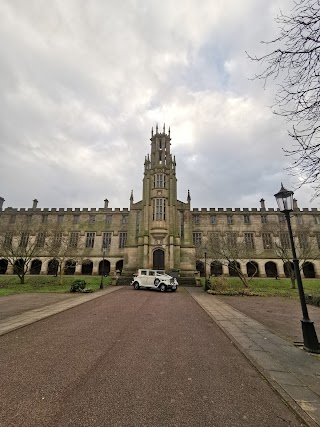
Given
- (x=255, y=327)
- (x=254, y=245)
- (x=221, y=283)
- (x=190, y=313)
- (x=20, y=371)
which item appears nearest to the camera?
(x=20, y=371)

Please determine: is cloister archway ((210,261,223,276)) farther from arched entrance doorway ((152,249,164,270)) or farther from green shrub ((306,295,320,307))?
green shrub ((306,295,320,307))

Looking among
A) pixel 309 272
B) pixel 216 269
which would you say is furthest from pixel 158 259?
pixel 309 272

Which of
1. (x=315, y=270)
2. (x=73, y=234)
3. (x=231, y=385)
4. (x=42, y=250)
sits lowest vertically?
(x=231, y=385)

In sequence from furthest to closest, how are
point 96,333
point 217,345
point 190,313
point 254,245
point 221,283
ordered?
point 254,245 → point 221,283 → point 190,313 → point 96,333 → point 217,345

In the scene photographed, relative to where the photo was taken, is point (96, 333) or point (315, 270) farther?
point (315, 270)

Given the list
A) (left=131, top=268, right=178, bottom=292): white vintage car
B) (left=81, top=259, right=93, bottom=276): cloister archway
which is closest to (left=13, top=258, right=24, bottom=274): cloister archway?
(left=81, top=259, right=93, bottom=276): cloister archway

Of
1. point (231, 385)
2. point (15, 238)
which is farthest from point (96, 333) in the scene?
point (15, 238)

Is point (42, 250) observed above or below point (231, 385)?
above

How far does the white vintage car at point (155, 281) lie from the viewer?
19.0 meters

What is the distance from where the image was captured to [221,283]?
19281 mm

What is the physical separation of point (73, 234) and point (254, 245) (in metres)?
32.9

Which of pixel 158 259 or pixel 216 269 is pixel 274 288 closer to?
pixel 158 259

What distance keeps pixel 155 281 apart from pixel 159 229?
1172cm

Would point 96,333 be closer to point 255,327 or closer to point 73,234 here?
point 255,327
